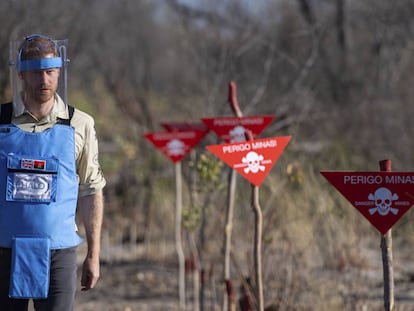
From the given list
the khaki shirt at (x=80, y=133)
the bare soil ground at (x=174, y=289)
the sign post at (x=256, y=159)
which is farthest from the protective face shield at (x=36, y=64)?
the bare soil ground at (x=174, y=289)

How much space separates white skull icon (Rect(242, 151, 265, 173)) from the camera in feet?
18.2

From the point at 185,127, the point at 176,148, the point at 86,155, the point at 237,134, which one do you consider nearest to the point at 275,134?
the point at 185,127

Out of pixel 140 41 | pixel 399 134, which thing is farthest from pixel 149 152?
pixel 140 41

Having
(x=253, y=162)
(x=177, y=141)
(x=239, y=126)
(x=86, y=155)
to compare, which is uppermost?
(x=177, y=141)

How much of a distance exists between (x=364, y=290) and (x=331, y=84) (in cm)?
745

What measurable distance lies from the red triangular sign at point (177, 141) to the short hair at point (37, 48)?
3.67 m

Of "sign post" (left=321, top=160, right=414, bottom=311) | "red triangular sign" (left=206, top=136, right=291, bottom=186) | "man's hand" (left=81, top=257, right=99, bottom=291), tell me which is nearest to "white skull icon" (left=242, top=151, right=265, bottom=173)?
"red triangular sign" (left=206, top=136, right=291, bottom=186)

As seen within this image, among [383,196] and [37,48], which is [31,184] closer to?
[37,48]

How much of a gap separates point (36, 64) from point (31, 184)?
20.8 inches

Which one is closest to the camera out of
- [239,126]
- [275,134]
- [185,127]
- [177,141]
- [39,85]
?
[39,85]

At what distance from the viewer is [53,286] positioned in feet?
13.6

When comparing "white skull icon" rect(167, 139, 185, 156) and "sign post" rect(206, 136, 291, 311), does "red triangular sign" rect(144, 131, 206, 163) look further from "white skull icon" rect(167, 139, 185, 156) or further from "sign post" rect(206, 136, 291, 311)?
"sign post" rect(206, 136, 291, 311)

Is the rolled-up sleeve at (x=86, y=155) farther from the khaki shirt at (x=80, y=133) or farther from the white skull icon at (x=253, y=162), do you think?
the white skull icon at (x=253, y=162)

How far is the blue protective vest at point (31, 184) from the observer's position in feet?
13.3
